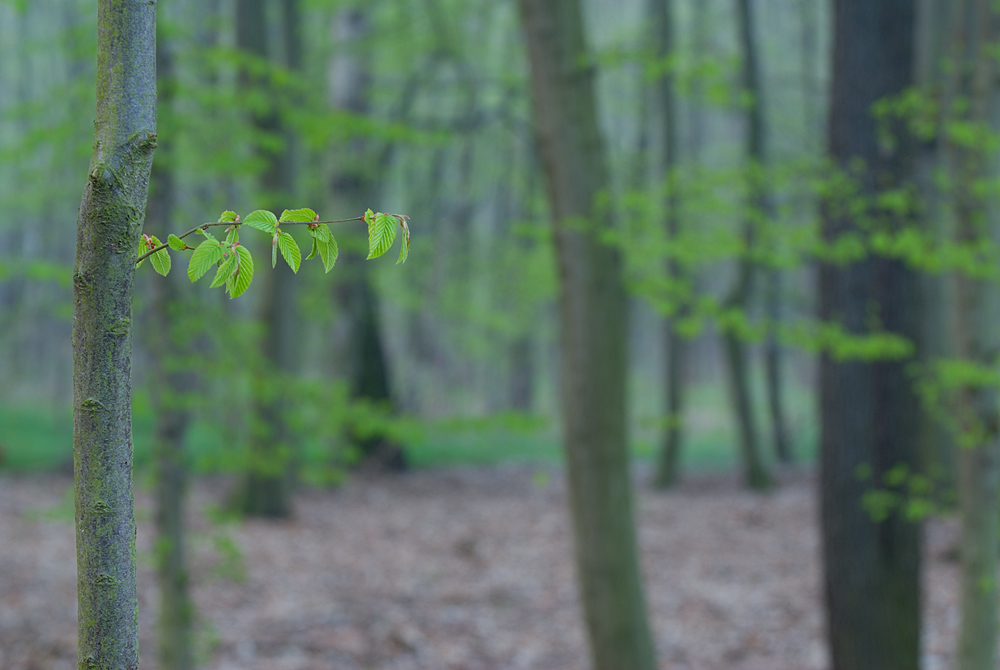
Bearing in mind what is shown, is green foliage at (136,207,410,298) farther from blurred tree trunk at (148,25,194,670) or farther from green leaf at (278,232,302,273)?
blurred tree trunk at (148,25,194,670)

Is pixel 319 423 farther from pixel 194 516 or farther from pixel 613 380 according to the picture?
pixel 194 516

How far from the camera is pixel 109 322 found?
1.03 metres

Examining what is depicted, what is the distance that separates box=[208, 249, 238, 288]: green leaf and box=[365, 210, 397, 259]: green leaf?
7.0 inches

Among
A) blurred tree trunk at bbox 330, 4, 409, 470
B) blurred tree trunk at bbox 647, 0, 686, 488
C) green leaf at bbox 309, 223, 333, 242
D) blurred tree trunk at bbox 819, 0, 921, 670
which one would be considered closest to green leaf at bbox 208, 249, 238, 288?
green leaf at bbox 309, 223, 333, 242

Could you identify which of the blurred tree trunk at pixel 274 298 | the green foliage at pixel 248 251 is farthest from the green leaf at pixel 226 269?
the blurred tree trunk at pixel 274 298

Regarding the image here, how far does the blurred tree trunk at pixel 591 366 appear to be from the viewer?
12.8 feet

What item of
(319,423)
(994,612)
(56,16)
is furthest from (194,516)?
(56,16)

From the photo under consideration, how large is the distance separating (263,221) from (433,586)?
22.4ft

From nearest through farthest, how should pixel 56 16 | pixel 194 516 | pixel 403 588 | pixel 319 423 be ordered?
pixel 319 423, pixel 403 588, pixel 194 516, pixel 56 16

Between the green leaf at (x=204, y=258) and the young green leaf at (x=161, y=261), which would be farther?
the young green leaf at (x=161, y=261)

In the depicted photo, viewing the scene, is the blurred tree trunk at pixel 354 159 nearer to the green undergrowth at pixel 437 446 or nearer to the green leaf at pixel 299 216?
the green undergrowth at pixel 437 446

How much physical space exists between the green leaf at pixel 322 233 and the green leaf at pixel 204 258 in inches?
5.0

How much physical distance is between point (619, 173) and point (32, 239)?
1686 centimetres

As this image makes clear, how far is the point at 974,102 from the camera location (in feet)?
13.2
